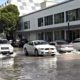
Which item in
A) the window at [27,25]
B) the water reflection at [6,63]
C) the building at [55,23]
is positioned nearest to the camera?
the water reflection at [6,63]

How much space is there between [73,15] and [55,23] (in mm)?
8357

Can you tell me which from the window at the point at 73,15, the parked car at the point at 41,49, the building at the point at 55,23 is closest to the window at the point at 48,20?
the building at the point at 55,23

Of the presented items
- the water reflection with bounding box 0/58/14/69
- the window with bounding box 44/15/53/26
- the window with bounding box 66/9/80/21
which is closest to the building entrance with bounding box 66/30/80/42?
the window with bounding box 66/9/80/21

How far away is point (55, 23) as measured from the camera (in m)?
60.9

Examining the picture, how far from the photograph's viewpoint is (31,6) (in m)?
130

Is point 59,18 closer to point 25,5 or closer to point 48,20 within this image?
point 48,20

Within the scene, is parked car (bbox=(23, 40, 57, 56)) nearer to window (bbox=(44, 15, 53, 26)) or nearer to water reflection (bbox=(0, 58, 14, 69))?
water reflection (bbox=(0, 58, 14, 69))

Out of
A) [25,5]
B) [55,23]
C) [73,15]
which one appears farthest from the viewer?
[25,5]

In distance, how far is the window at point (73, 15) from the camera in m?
52.1

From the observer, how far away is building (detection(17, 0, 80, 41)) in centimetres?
5288

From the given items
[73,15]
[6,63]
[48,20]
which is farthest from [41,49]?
[48,20]

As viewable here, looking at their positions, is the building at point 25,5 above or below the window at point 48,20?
above

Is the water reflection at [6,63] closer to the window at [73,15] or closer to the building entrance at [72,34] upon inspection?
the window at [73,15]

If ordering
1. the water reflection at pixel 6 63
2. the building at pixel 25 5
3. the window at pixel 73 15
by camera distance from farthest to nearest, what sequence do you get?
the building at pixel 25 5 → the window at pixel 73 15 → the water reflection at pixel 6 63
